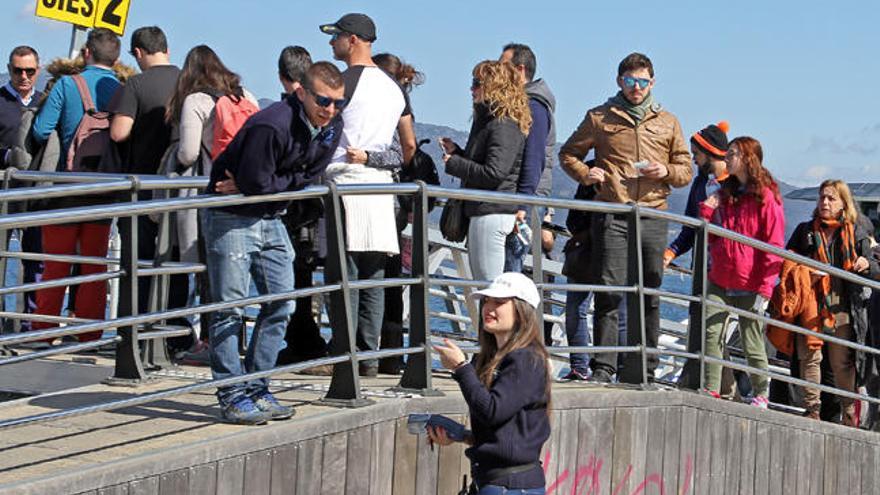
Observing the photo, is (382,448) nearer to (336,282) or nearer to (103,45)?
(336,282)

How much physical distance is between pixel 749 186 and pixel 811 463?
1714 mm

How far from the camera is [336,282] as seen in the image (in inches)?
286

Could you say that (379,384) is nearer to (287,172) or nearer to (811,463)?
(287,172)

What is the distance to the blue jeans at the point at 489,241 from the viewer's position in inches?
349

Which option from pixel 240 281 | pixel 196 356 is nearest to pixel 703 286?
pixel 196 356

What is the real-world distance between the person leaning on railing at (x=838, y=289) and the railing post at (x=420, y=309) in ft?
12.0

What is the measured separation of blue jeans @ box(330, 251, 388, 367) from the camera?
8.36m

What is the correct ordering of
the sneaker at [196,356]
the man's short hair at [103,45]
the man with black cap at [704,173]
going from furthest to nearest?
the man with black cap at [704,173]
the man's short hair at [103,45]
the sneaker at [196,356]

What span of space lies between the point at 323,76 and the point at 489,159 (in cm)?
219

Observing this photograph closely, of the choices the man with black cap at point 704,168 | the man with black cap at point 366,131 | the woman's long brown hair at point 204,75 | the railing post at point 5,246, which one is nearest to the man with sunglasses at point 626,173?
the man with black cap at point 704,168

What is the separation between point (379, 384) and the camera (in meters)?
8.10

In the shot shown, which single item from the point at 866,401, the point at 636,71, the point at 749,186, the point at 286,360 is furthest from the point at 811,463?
the point at 286,360

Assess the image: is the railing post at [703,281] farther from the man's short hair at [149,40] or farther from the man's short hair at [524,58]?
the man's short hair at [149,40]

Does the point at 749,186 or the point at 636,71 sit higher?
the point at 636,71
